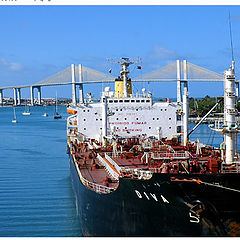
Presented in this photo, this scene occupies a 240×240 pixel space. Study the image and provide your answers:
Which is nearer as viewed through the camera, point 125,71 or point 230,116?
point 230,116

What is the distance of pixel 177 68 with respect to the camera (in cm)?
7319

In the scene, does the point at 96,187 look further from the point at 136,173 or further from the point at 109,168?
the point at 109,168

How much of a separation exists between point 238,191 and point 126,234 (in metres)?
3.27

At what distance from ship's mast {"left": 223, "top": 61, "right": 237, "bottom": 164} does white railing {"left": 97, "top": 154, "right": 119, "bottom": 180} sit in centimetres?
365

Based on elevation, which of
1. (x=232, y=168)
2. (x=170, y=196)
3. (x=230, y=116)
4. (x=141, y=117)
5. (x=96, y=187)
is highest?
(x=230, y=116)

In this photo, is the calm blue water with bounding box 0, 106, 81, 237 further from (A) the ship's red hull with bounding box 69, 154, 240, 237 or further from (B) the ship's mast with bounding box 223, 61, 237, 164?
(B) the ship's mast with bounding box 223, 61, 237, 164

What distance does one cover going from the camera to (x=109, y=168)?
45.5 feet

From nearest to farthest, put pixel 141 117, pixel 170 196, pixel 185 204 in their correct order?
pixel 185 204
pixel 170 196
pixel 141 117

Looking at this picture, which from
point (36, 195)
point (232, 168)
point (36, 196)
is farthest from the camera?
point (36, 195)

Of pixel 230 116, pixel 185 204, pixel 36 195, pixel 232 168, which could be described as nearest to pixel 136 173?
pixel 185 204

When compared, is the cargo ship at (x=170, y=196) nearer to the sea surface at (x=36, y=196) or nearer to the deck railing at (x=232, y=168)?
the deck railing at (x=232, y=168)

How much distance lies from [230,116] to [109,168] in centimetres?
496

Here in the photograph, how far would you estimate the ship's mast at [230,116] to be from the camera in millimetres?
10656

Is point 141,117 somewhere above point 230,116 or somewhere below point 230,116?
below
